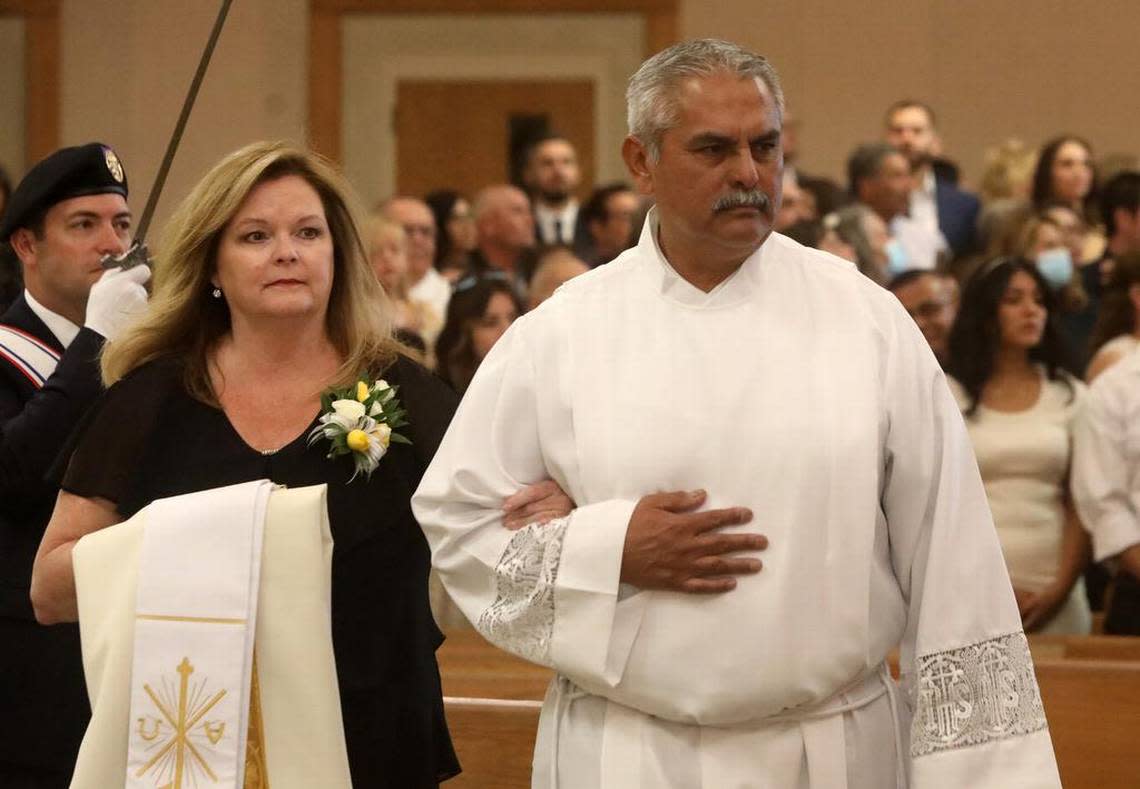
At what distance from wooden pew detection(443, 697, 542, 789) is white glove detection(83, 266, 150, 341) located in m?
1.02

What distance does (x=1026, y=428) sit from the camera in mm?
5727

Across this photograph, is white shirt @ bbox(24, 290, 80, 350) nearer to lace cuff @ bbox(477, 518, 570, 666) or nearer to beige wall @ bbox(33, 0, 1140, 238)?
lace cuff @ bbox(477, 518, 570, 666)

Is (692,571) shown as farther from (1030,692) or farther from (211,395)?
(211,395)

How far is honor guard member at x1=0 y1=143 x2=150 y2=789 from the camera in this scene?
3.66 metres

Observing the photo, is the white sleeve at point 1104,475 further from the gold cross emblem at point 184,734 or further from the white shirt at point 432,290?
the white shirt at point 432,290

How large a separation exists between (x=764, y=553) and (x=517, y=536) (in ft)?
1.23

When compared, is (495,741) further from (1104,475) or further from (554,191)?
(554,191)

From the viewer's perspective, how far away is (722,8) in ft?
37.5

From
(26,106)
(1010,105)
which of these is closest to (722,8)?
(1010,105)

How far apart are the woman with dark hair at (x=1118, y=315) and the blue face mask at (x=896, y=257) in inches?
56.3

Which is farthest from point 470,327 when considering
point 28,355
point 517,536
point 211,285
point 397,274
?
point 517,536

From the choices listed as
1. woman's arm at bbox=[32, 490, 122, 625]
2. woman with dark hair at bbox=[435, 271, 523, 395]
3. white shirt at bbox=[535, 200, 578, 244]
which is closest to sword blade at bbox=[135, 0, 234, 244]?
woman's arm at bbox=[32, 490, 122, 625]

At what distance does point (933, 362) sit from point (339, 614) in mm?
1033

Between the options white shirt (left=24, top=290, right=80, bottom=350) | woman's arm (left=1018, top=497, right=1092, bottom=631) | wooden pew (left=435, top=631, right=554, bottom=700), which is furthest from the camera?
woman's arm (left=1018, top=497, right=1092, bottom=631)
